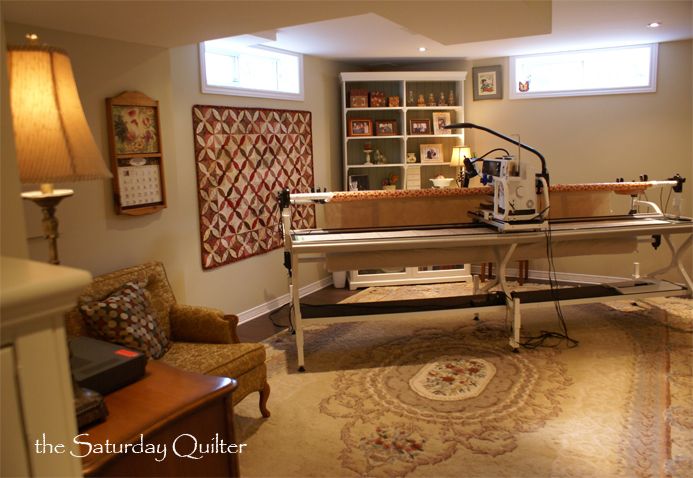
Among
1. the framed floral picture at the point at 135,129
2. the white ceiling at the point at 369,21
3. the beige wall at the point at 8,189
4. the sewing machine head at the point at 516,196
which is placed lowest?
the sewing machine head at the point at 516,196

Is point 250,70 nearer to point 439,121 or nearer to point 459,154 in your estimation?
point 439,121

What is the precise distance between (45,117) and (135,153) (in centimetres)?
191

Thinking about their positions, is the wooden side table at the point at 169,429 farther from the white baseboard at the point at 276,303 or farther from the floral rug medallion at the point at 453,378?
the white baseboard at the point at 276,303

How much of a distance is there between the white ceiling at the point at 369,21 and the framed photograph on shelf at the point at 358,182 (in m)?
1.28

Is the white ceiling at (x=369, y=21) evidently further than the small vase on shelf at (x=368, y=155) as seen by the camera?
No

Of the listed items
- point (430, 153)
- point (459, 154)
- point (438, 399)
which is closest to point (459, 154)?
point (459, 154)

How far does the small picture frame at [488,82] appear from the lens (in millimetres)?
5852

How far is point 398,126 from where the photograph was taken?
5977mm

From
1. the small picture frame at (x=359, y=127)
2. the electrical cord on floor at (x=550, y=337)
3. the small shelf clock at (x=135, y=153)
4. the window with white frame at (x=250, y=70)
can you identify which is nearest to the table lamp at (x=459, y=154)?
the small picture frame at (x=359, y=127)

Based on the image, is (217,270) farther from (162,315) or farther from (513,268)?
(513,268)

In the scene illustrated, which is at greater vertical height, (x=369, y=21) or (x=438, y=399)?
(x=369, y=21)

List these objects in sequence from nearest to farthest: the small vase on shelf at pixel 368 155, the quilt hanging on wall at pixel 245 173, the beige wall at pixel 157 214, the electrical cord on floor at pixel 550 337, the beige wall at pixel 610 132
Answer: the beige wall at pixel 157 214, the electrical cord on floor at pixel 550 337, the quilt hanging on wall at pixel 245 173, the beige wall at pixel 610 132, the small vase on shelf at pixel 368 155

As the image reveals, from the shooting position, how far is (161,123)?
3.38 metres

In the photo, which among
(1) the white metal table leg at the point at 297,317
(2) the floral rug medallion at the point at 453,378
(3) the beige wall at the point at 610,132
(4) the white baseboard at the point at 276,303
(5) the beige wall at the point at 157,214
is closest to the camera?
(5) the beige wall at the point at 157,214
